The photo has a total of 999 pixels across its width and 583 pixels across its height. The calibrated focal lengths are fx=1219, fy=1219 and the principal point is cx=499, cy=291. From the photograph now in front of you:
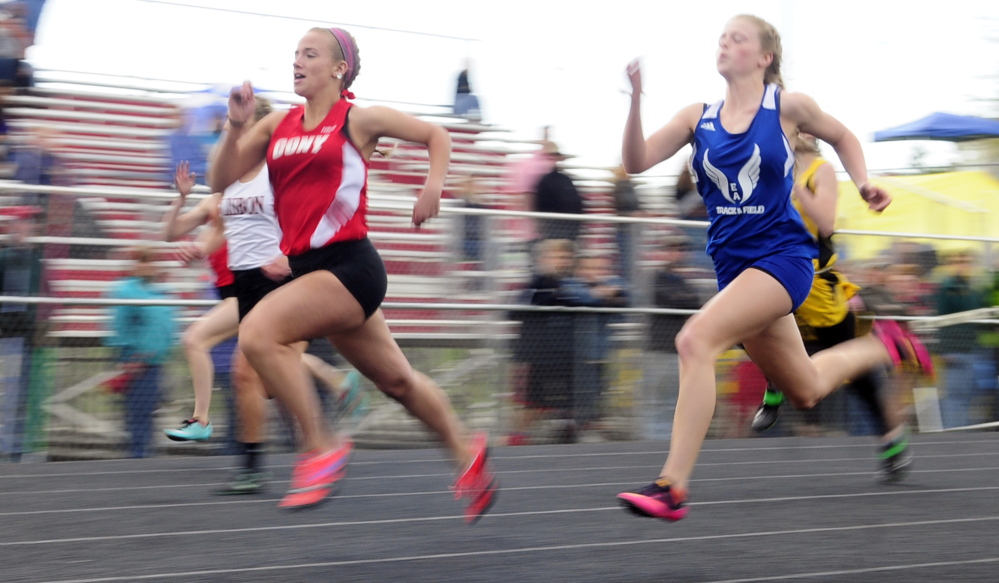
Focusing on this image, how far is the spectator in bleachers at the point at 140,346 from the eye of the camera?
8.03 meters

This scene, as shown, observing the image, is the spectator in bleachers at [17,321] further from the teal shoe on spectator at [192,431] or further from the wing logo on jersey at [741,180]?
the wing logo on jersey at [741,180]

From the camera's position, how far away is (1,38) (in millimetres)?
9430

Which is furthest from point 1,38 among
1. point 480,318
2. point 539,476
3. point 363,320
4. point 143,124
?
point 363,320

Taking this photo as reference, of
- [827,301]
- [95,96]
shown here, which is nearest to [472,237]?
[827,301]

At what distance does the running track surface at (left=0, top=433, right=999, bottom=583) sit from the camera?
400 cm

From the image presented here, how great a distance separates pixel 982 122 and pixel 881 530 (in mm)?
13182

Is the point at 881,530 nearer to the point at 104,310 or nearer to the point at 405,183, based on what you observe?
the point at 104,310

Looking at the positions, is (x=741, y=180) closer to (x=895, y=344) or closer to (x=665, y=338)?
(x=895, y=344)

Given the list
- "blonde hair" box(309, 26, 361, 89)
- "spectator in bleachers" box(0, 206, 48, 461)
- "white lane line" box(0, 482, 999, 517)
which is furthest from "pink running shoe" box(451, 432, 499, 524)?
"spectator in bleachers" box(0, 206, 48, 461)

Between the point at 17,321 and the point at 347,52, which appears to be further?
the point at 17,321

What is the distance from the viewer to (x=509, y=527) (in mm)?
4934

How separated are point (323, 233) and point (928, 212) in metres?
9.26

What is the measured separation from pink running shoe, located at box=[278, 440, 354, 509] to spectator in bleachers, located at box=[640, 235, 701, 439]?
5.29 m

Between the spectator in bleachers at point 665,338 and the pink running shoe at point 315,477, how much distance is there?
17.4 ft
